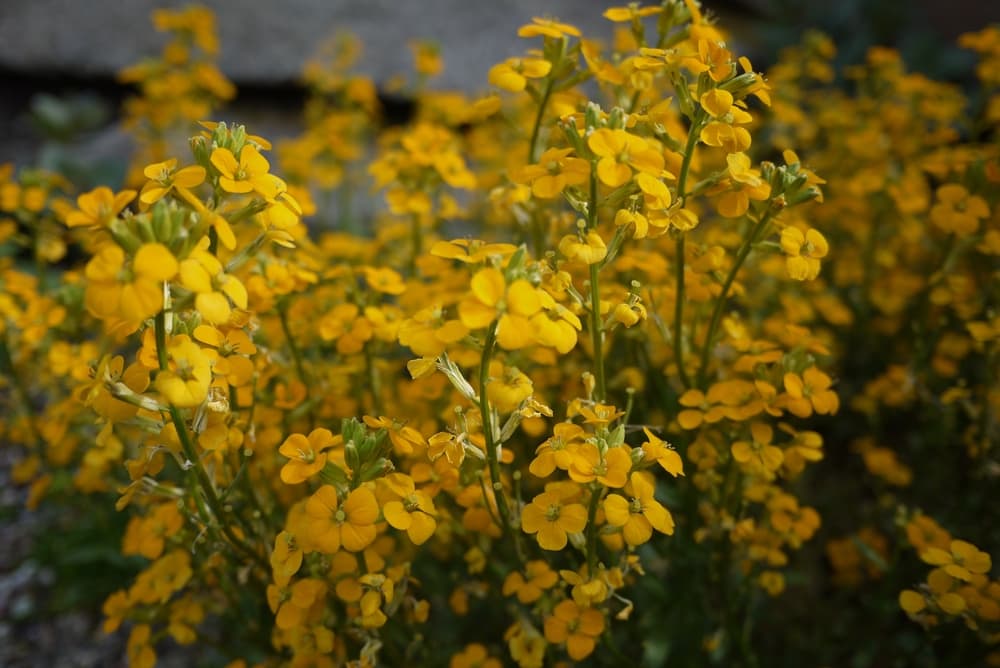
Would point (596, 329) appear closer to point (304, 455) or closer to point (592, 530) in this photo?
point (592, 530)

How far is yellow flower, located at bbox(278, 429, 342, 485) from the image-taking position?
1.24 m

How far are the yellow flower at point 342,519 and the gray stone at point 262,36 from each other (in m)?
4.50

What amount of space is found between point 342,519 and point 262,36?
4.96 m

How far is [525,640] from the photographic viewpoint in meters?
1.49

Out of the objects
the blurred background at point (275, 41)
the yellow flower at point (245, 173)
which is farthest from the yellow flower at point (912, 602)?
the blurred background at point (275, 41)

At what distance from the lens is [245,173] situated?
1248 millimetres

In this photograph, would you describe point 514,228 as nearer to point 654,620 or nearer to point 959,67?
point 654,620

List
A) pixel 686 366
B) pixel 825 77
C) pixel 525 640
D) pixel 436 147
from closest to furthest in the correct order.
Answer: pixel 525 640, pixel 686 366, pixel 436 147, pixel 825 77

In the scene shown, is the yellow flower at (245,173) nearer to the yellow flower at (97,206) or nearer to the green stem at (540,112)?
the yellow flower at (97,206)

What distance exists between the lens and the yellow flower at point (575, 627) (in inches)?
53.1

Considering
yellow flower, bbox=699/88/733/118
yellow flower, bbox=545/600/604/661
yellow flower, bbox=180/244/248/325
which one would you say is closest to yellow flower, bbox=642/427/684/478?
yellow flower, bbox=545/600/604/661

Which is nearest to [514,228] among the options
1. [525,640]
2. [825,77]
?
[525,640]

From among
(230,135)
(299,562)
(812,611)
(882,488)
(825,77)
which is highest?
(230,135)

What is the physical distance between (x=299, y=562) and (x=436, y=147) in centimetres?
117
